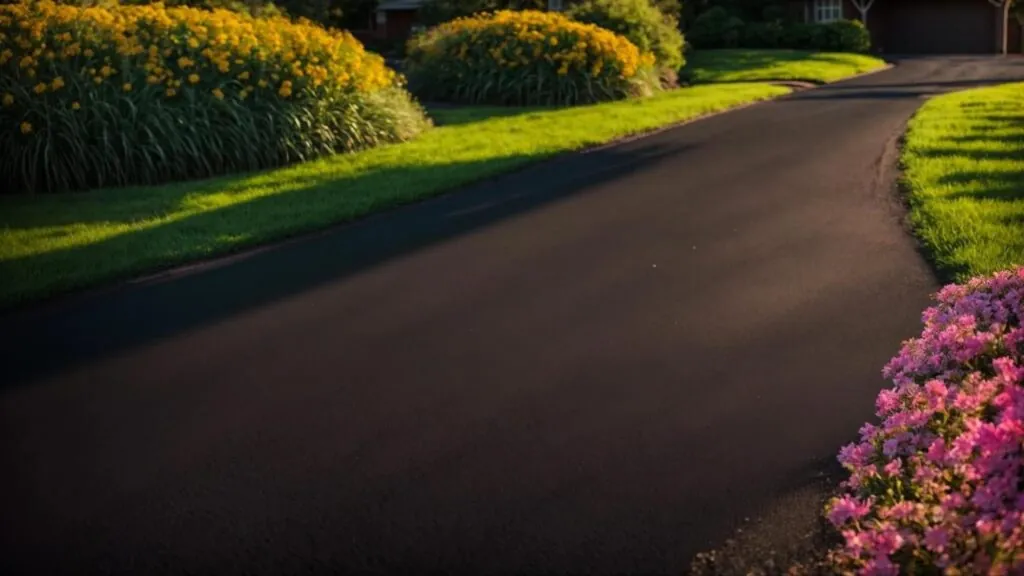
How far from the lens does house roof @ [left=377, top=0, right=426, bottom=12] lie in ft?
158

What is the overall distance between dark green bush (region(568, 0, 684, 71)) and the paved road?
16.6 m

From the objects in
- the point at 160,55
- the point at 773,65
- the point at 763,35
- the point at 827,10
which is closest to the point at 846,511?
the point at 160,55

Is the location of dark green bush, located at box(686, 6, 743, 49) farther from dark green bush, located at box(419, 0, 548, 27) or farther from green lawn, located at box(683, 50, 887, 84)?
dark green bush, located at box(419, 0, 548, 27)

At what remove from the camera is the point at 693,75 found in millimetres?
31062

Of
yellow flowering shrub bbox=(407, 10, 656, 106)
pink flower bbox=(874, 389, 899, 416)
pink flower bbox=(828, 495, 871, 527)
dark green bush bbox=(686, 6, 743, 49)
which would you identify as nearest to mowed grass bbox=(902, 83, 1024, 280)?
pink flower bbox=(874, 389, 899, 416)

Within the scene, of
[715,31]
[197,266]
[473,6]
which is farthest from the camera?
[715,31]

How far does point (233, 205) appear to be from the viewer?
11344 mm

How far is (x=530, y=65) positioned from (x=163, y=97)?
1031 centimetres

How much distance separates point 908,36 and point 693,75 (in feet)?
65.4

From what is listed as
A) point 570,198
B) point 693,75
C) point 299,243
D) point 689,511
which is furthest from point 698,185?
point 693,75

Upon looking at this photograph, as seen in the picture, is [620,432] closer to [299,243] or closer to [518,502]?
[518,502]

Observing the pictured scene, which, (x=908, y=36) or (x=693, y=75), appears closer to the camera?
(x=693, y=75)

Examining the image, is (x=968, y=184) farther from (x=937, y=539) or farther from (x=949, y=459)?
(x=937, y=539)

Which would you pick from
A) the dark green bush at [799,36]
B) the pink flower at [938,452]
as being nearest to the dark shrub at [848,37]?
the dark green bush at [799,36]
